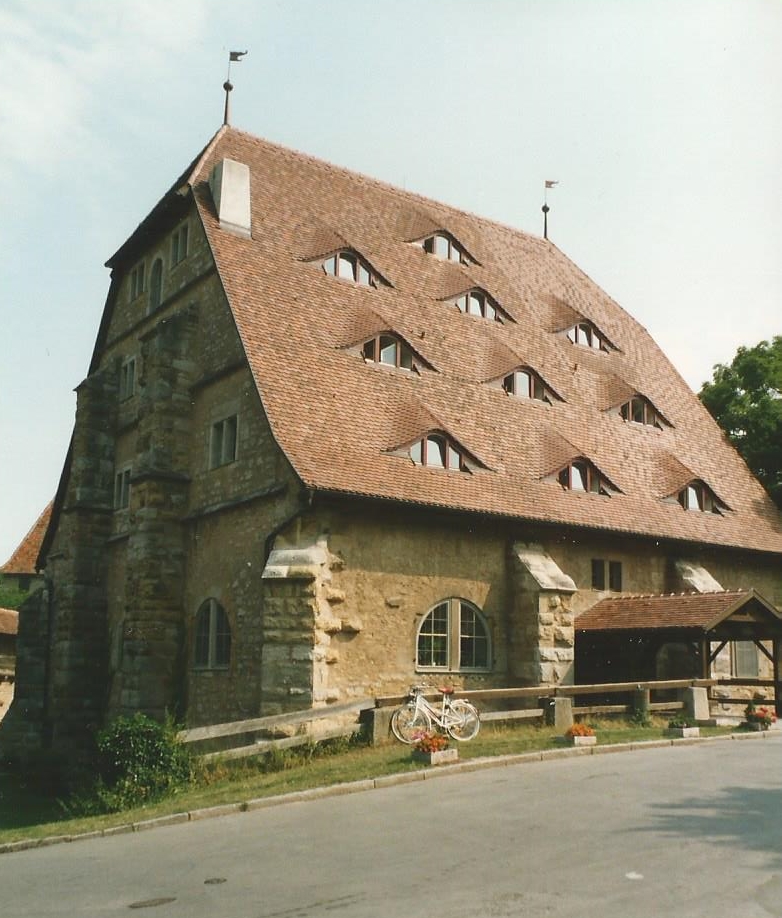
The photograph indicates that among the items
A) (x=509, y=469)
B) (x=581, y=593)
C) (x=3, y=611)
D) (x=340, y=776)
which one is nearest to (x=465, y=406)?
(x=509, y=469)

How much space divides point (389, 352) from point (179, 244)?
19.8ft

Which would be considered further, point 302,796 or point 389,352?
point 389,352

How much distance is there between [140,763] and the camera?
16266 mm

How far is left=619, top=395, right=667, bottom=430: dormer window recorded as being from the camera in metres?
27.7

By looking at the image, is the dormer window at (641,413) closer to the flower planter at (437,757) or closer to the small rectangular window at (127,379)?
the small rectangular window at (127,379)

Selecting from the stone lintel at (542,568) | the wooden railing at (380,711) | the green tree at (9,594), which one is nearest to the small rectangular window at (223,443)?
the wooden railing at (380,711)

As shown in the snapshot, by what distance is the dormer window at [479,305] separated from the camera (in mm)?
26828

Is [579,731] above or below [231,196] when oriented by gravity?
below

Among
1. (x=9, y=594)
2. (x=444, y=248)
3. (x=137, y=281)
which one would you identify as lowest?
(x=9, y=594)

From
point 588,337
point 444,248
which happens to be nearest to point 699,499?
point 588,337

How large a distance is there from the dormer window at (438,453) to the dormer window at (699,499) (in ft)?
23.1

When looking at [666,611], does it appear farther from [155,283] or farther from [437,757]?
[155,283]

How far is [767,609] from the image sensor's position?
22016 millimetres

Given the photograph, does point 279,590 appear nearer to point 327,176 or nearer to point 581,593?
point 581,593
